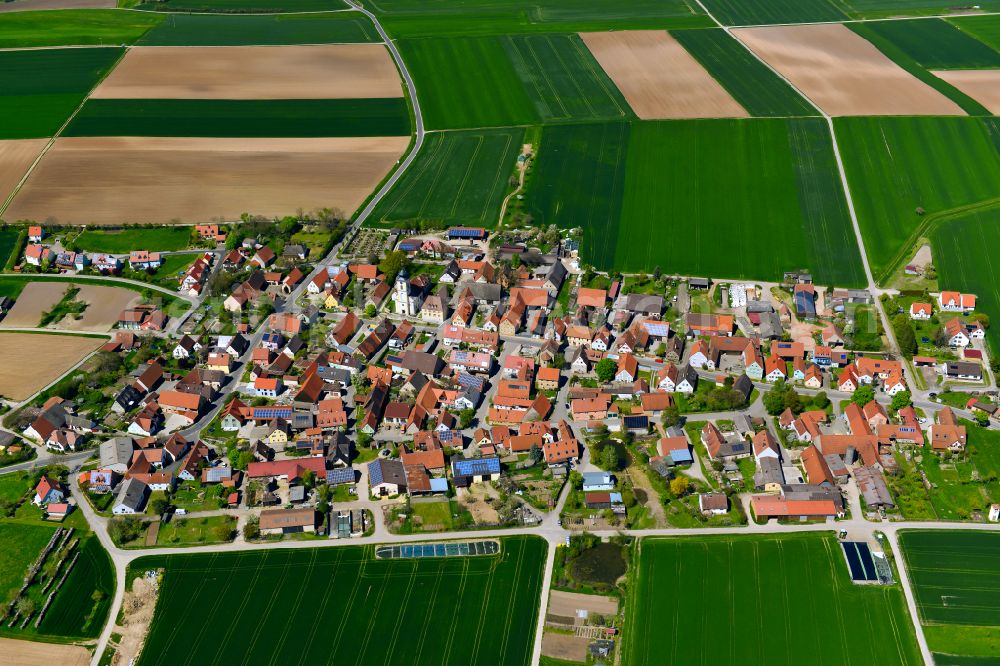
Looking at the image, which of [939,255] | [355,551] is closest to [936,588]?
[355,551]

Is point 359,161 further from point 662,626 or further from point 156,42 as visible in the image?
point 662,626

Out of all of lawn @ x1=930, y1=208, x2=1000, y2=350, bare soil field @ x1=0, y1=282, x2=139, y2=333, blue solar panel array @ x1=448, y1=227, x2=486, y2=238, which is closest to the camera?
bare soil field @ x1=0, y1=282, x2=139, y2=333

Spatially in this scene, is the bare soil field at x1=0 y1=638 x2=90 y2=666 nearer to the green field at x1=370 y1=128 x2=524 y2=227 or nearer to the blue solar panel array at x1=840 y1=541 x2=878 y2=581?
the blue solar panel array at x1=840 y1=541 x2=878 y2=581

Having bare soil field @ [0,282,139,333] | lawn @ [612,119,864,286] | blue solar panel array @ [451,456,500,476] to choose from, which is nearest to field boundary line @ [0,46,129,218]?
bare soil field @ [0,282,139,333]

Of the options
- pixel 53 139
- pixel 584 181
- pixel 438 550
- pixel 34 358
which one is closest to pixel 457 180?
pixel 584 181

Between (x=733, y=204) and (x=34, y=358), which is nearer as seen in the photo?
(x=34, y=358)

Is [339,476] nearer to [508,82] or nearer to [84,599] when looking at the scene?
[84,599]
